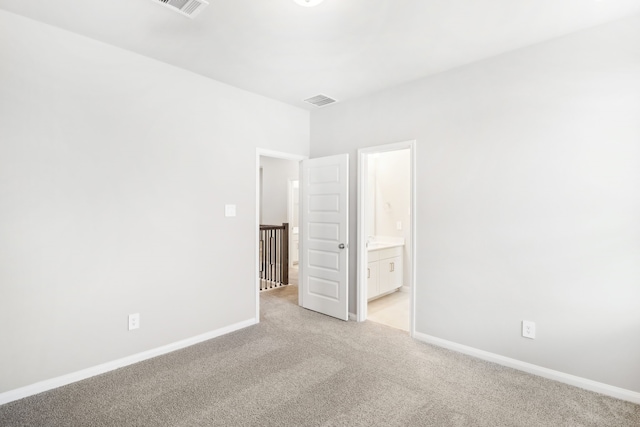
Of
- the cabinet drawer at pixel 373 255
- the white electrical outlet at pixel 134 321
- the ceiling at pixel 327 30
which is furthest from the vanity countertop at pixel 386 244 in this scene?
the white electrical outlet at pixel 134 321

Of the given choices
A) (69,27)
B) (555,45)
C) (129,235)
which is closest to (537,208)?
(555,45)

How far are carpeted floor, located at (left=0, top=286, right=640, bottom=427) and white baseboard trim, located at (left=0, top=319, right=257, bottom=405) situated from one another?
63mm

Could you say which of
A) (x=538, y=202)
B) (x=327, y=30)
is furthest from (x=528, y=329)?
(x=327, y=30)

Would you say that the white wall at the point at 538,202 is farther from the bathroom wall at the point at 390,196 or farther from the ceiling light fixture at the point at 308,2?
the bathroom wall at the point at 390,196

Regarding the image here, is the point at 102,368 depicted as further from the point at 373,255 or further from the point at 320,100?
the point at 320,100

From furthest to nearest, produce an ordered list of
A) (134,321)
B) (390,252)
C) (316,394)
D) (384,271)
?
(390,252) < (384,271) < (134,321) < (316,394)

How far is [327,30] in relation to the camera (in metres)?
2.45

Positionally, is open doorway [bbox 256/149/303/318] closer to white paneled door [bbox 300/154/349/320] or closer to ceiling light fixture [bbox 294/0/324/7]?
white paneled door [bbox 300/154/349/320]

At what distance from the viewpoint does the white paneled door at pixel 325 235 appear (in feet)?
12.9

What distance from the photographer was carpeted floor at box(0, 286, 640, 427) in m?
2.08

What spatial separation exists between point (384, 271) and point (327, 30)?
3.47m

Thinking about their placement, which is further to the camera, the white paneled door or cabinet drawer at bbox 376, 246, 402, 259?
cabinet drawer at bbox 376, 246, 402, 259

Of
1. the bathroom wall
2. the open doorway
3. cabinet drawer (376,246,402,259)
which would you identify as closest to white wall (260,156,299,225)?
the open doorway

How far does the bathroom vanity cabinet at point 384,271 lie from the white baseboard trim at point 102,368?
198cm
